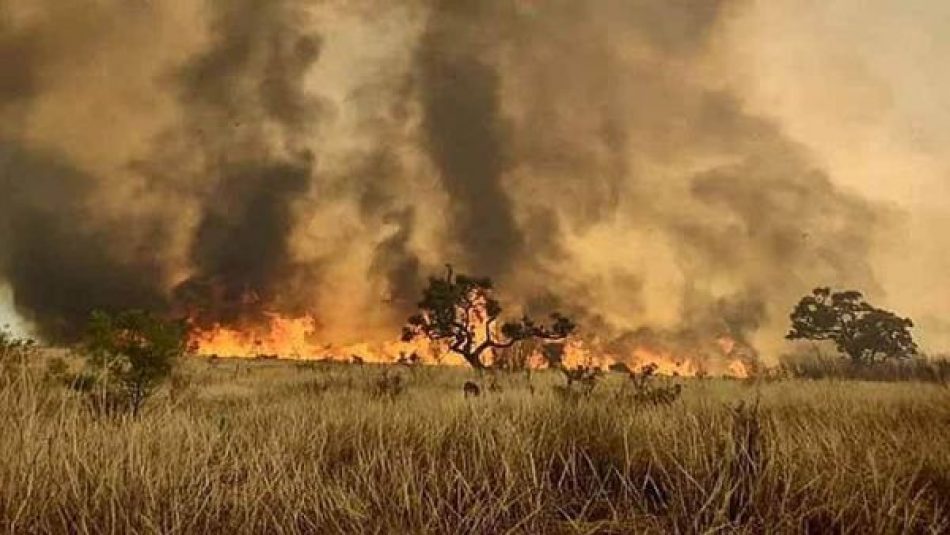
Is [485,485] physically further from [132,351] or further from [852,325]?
[852,325]

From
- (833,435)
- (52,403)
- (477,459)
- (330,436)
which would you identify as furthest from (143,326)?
(833,435)

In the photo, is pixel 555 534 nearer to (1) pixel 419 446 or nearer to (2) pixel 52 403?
(1) pixel 419 446

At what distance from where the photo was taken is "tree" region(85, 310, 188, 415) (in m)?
13.1

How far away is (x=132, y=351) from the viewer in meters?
13.7

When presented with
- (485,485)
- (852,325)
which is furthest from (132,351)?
(852,325)

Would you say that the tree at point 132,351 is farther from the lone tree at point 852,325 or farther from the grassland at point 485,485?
the lone tree at point 852,325

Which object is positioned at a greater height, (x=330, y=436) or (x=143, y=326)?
(x=143, y=326)

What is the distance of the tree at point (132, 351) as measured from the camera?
43.0 ft

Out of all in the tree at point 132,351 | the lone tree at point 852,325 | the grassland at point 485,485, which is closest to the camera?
the grassland at point 485,485

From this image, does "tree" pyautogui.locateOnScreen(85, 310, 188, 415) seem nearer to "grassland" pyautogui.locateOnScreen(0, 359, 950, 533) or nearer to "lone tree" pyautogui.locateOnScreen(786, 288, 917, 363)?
"grassland" pyautogui.locateOnScreen(0, 359, 950, 533)

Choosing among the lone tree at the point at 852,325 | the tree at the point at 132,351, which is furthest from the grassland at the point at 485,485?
the lone tree at the point at 852,325

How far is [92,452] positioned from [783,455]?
13.5ft

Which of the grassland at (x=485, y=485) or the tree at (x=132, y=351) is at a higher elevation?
the tree at (x=132, y=351)

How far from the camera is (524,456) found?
16.4 feet
